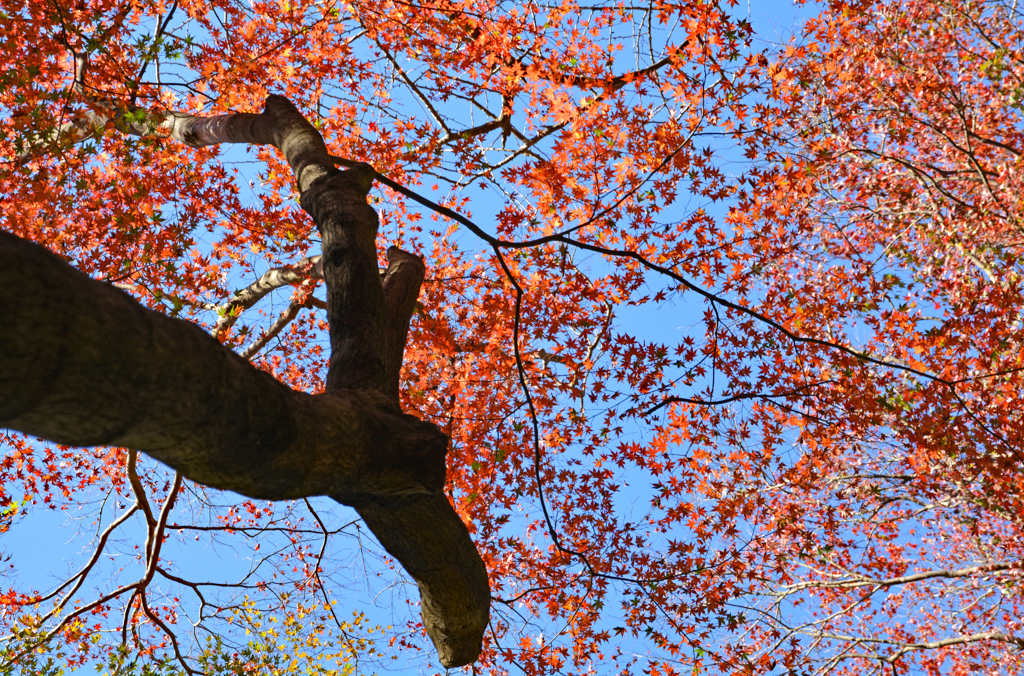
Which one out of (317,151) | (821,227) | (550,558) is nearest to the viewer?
(317,151)

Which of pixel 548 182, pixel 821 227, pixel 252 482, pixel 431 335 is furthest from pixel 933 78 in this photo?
pixel 252 482

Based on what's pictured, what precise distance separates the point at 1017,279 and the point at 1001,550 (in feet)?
13.2

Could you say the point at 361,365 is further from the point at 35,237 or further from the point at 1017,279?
the point at 1017,279

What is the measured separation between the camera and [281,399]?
82.3 inches

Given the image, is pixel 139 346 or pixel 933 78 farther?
pixel 933 78

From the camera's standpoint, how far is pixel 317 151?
14.6ft

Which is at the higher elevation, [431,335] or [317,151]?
[431,335]

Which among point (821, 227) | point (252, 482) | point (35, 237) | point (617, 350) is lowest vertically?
point (252, 482)

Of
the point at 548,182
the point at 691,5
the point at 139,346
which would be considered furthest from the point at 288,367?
the point at 139,346

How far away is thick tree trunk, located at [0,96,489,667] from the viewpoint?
1374mm

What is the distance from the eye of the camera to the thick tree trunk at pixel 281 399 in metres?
1.37

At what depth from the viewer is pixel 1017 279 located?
777 centimetres

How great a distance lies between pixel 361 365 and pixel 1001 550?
10138mm

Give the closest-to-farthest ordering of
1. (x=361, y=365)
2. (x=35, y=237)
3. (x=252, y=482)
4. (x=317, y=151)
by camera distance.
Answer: (x=252, y=482), (x=361, y=365), (x=317, y=151), (x=35, y=237)
